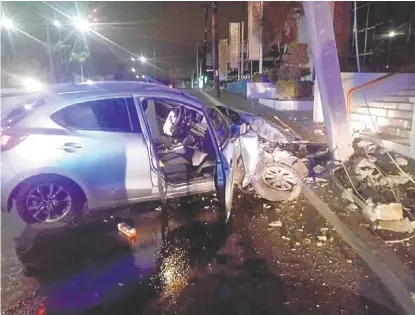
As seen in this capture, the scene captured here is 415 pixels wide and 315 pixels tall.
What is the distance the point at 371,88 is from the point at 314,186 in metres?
5.89

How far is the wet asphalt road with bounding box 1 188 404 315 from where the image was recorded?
10.00 feet

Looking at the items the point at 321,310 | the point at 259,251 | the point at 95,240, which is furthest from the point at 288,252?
the point at 95,240

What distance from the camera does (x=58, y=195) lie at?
4.44 metres

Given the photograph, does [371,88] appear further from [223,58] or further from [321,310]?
[223,58]

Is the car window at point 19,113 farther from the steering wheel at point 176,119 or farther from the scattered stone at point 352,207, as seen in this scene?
the scattered stone at point 352,207

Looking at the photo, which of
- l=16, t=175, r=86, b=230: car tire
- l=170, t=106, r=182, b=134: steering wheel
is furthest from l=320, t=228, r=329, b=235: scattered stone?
l=170, t=106, r=182, b=134: steering wheel

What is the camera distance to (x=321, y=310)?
2.96 meters

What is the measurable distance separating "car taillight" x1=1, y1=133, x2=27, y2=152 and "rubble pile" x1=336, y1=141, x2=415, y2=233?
4375 millimetres

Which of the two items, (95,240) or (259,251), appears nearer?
(259,251)

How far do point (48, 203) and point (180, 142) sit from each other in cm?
265

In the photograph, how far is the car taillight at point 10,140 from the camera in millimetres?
4102

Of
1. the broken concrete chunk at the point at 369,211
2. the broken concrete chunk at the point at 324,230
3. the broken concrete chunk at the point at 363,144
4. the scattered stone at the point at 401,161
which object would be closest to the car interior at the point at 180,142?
the broken concrete chunk at the point at 324,230

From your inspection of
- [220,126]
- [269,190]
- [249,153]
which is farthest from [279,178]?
[220,126]

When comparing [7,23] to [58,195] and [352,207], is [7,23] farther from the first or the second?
[352,207]
